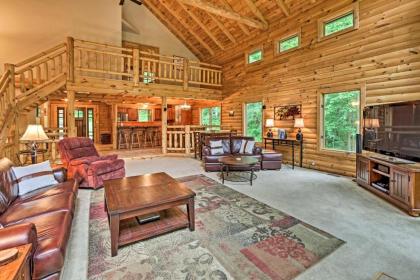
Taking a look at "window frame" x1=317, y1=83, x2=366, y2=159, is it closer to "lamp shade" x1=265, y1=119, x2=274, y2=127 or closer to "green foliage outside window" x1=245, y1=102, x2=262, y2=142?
"lamp shade" x1=265, y1=119, x2=274, y2=127

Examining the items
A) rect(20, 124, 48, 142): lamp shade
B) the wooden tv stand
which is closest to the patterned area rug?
the wooden tv stand

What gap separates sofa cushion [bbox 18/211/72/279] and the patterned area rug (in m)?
0.40

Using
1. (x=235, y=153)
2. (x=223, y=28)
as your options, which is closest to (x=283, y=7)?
(x=223, y=28)

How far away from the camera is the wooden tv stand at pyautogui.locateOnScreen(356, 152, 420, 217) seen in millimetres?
3037

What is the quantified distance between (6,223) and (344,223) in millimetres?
3787

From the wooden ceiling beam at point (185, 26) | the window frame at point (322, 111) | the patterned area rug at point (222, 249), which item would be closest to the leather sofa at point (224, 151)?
the window frame at point (322, 111)

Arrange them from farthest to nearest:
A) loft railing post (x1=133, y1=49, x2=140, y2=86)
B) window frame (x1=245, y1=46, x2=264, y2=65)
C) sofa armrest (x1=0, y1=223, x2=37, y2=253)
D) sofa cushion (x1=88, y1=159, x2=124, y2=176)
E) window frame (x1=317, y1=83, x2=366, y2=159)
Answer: window frame (x1=245, y1=46, x2=264, y2=65), loft railing post (x1=133, y1=49, x2=140, y2=86), window frame (x1=317, y1=83, x2=366, y2=159), sofa cushion (x1=88, y1=159, x2=124, y2=176), sofa armrest (x1=0, y1=223, x2=37, y2=253)

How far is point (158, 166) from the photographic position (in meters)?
6.47

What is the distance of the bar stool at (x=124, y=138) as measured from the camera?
10201 millimetres

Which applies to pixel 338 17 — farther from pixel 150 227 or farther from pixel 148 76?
pixel 150 227

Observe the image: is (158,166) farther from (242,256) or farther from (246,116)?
(242,256)

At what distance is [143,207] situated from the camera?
2.26 m

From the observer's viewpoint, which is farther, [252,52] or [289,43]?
[252,52]

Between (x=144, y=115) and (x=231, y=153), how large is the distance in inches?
293
